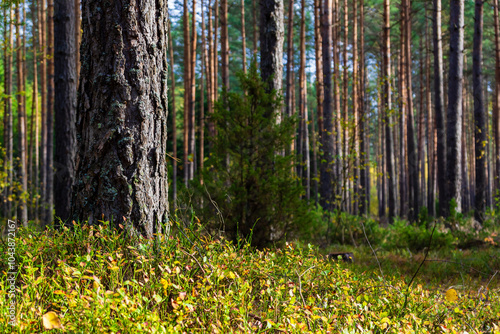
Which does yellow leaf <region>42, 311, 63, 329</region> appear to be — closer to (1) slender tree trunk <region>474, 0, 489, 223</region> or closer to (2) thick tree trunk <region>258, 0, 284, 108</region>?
(2) thick tree trunk <region>258, 0, 284, 108</region>

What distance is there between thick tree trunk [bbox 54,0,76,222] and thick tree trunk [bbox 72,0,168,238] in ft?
14.4

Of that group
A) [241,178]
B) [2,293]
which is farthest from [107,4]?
[241,178]

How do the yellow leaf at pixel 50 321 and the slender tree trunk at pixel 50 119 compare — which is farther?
the slender tree trunk at pixel 50 119

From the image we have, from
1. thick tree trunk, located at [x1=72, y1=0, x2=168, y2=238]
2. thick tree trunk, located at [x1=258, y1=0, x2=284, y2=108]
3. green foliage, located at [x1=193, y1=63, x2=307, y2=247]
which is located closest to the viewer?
thick tree trunk, located at [x1=72, y1=0, x2=168, y2=238]

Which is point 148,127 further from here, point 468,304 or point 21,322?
point 468,304

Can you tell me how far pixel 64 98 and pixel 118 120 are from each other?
193 inches

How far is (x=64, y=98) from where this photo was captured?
698 cm

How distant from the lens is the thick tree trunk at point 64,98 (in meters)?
6.83

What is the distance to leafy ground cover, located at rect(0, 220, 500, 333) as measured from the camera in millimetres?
1933

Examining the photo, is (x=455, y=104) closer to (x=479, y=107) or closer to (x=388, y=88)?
(x=388, y=88)

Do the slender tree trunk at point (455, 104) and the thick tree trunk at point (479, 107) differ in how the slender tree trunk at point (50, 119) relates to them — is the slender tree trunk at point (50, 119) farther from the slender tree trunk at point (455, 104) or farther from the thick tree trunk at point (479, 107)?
the thick tree trunk at point (479, 107)

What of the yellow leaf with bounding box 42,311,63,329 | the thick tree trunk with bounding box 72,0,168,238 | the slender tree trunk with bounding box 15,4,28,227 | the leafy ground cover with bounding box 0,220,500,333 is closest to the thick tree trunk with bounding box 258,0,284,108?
Answer: the thick tree trunk with bounding box 72,0,168,238

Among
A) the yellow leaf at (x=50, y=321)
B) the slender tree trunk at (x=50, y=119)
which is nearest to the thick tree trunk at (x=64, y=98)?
the slender tree trunk at (x=50, y=119)

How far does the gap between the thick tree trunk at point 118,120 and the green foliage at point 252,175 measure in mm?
1892
